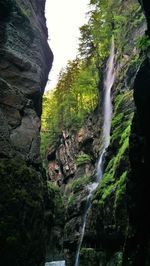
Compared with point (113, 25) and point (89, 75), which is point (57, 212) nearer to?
point (89, 75)

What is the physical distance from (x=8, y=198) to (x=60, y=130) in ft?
92.2

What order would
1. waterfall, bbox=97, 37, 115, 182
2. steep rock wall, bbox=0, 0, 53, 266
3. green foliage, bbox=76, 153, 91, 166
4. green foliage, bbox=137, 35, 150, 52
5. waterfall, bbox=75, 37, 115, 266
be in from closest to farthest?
green foliage, bbox=137, 35, 150, 52
steep rock wall, bbox=0, 0, 53, 266
waterfall, bbox=75, 37, 115, 266
waterfall, bbox=97, 37, 115, 182
green foliage, bbox=76, 153, 91, 166

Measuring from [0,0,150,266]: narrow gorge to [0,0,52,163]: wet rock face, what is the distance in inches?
1.7

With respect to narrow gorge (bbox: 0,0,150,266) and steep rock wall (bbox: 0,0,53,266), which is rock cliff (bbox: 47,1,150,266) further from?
steep rock wall (bbox: 0,0,53,266)

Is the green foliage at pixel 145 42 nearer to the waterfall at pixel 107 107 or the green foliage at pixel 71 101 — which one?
the waterfall at pixel 107 107

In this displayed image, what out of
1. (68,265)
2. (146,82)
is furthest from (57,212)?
(146,82)

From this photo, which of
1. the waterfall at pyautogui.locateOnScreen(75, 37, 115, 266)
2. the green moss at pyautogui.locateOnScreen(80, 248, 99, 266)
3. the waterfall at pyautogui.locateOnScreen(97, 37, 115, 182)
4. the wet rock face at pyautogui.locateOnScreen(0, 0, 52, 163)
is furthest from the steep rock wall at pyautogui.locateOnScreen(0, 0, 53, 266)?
the waterfall at pyautogui.locateOnScreen(97, 37, 115, 182)

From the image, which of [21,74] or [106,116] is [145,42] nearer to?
[21,74]

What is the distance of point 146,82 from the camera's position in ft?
25.4

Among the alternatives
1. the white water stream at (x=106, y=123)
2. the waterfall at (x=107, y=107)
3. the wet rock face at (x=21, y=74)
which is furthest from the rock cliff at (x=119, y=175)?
the wet rock face at (x=21, y=74)

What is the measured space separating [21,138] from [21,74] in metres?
3.03

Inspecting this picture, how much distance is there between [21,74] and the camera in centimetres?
1285

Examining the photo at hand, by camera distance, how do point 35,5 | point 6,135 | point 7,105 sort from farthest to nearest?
point 35,5 → point 7,105 → point 6,135

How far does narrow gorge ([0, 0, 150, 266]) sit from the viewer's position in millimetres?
8812
